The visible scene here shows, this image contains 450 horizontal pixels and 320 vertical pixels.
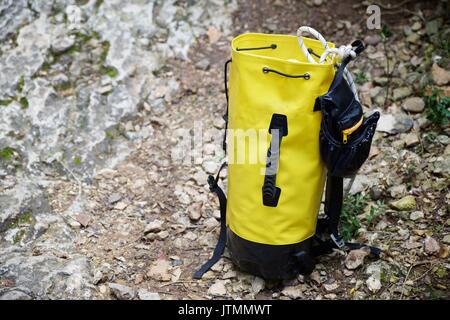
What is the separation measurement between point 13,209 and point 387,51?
2774 millimetres

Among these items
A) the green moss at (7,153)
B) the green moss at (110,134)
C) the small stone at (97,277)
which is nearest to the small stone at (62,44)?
the green moss at (110,134)

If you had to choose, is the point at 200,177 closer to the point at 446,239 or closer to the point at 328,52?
the point at 328,52

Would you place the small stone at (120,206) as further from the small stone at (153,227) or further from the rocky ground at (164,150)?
the small stone at (153,227)

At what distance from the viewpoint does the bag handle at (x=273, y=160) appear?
2.19 meters

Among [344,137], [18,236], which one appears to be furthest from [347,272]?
[18,236]

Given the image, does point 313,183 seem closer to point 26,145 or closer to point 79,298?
point 79,298

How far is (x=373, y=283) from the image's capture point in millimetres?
2447

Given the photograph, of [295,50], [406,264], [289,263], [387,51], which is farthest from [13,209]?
[387,51]

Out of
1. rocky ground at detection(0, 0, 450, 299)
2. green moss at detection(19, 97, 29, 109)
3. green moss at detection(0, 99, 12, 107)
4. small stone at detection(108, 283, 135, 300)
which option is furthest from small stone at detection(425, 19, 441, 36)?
green moss at detection(0, 99, 12, 107)

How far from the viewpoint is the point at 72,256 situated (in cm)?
270

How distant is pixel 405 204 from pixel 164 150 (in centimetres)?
163

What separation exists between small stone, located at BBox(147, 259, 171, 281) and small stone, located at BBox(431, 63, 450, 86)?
210 cm

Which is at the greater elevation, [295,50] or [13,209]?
[295,50]

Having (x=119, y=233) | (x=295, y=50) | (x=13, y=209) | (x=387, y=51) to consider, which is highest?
(x=295, y=50)
